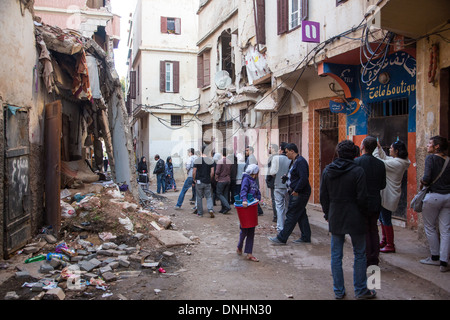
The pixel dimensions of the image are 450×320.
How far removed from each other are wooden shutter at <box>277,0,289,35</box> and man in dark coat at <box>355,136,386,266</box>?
266 inches

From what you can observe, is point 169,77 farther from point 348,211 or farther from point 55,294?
point 348,211

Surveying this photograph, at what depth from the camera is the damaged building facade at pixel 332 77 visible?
6.46 m

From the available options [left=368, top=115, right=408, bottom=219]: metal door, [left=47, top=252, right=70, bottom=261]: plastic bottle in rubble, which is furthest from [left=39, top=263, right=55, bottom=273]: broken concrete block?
[left=368, top=115, right=408, bottom=219]: metal door

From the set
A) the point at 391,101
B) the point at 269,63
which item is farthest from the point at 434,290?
the point at 269,63

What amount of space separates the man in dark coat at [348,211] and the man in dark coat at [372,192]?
2.30ft

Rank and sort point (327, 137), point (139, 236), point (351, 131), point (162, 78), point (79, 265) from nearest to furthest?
point (79, 265)
point (139, 236)
point (351, 131)
point (327, 137)
point (162, 78)

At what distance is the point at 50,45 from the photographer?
7.54 metres

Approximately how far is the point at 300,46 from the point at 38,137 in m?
6.88

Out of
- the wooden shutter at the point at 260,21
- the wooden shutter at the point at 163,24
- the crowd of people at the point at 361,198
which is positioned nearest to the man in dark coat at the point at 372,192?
the crowd of people at the point at 361,198

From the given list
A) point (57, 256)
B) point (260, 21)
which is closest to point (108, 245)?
point (57, 256)

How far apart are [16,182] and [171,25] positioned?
2133 centimetres

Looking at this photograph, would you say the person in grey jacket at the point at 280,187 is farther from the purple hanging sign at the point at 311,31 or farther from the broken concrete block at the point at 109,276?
the broken concrete block at the point at 109,276

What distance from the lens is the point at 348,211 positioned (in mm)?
4309
